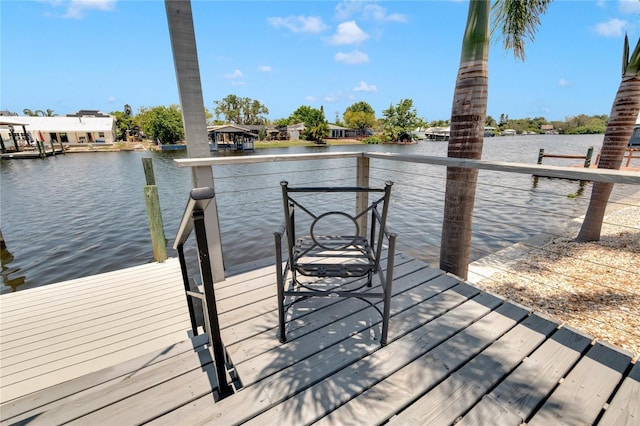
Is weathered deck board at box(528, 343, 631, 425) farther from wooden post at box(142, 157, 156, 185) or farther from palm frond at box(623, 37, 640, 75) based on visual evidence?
wooden post at box(142, 157, 156, 185)

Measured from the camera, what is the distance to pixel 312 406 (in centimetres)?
126

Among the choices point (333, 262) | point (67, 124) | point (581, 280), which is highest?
point (67, 124)

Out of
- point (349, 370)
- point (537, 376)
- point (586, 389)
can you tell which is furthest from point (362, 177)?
point (586, 389)

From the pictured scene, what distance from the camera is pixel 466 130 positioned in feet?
8.63

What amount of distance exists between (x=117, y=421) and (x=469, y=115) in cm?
323

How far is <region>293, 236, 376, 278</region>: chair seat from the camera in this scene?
1.64 m

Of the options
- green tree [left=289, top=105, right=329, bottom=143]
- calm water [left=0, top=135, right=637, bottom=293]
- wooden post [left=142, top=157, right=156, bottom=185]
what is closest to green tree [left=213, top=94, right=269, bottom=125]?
green tree [left=289, top=105, right=329, bottom=143]

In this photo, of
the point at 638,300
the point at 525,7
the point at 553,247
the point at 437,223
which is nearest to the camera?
the point at 638,300

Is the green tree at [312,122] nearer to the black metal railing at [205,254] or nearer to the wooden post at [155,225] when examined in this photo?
the wooden post at [155,225]

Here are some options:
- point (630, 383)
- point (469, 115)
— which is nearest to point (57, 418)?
point (630, 383)

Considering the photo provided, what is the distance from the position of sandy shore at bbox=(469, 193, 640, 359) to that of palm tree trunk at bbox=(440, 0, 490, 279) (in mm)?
617

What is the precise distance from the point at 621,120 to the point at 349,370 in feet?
19.3

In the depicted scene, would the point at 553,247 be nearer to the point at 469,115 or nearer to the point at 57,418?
the point at 469,115

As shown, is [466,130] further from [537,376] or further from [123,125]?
[123,125]
